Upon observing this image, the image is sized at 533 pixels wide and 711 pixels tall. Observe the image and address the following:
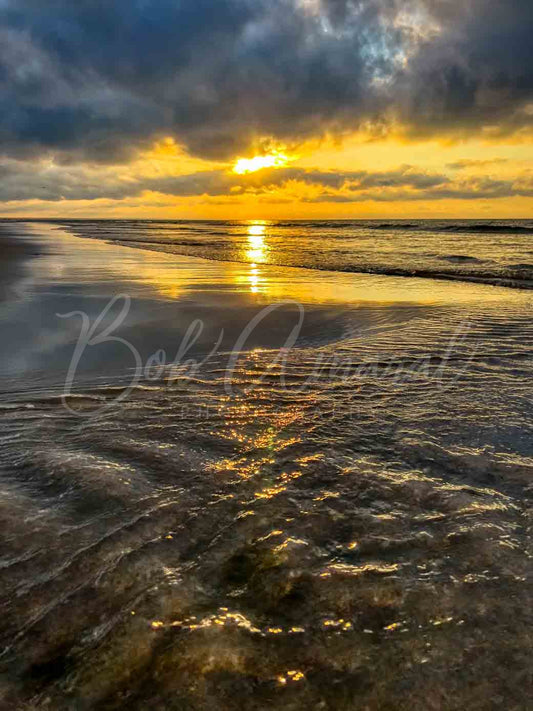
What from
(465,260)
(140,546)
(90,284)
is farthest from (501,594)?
(465,260)

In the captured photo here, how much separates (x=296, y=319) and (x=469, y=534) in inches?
231

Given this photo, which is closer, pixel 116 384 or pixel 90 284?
pixel 116 384

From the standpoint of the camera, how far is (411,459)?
3244mm

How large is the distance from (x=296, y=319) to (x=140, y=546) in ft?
19.9

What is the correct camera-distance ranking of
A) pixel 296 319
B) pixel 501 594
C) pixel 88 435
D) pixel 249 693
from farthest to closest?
pixel 296 319 < pixel 88 435 < pixel 501 594 < pixel 249 693

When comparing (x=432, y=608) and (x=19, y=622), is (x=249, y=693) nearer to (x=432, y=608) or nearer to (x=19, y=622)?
(x=432, y=608)

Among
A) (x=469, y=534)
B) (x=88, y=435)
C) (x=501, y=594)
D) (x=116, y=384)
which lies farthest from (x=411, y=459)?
(x=116, y=384)

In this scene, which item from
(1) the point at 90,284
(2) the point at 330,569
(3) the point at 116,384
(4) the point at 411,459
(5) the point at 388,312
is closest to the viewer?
(2) the point at 330,569

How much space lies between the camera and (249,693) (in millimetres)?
1613

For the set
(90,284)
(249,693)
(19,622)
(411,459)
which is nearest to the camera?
(249,693)

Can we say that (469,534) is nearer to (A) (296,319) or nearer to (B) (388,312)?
(A) (296,319)

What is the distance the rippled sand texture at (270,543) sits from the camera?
5.49ft

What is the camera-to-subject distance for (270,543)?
93.0 inches

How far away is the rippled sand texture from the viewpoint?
167 centimetres
